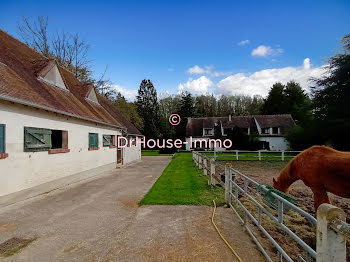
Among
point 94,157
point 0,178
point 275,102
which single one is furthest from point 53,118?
point 275,102

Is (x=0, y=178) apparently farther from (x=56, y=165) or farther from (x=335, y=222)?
(x=335, y=222)

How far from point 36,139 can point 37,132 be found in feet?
0.79

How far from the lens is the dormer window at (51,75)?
888 cm

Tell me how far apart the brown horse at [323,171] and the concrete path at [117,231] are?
2.06 m

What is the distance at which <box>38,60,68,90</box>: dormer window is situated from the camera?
350 inches

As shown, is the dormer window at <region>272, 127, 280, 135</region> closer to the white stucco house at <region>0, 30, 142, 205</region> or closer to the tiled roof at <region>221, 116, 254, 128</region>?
the tiled roof at <region>221, 116, 254, 128</region>

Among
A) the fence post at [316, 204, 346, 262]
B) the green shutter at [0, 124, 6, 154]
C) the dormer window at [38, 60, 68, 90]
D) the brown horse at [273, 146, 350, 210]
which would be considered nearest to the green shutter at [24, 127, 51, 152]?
the green shutter at [0, 124, 6, 154]

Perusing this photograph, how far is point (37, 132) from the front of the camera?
6332 millimetres

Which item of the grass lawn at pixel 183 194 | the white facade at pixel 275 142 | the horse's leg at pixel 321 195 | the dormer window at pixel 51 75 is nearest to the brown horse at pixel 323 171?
the horse's leg at pixel 321 195

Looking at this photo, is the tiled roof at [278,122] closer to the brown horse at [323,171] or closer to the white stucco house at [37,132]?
the white stucco house at [37,132]

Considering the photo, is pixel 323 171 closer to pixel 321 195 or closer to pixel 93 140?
pixel 321 195

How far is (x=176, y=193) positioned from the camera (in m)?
6.53

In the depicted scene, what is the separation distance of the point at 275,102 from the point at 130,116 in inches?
1299

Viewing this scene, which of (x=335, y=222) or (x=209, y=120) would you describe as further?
(x=209, y=120)
